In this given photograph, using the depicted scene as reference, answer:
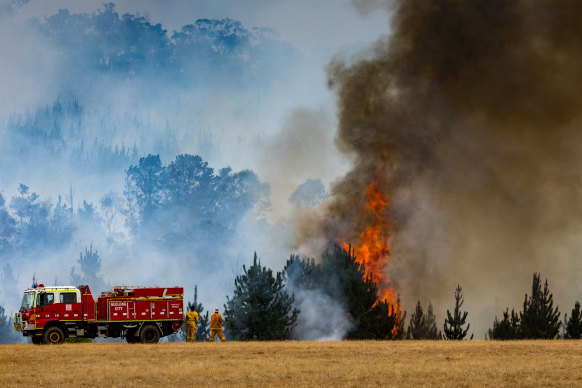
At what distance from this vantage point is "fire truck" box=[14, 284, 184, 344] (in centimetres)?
3662

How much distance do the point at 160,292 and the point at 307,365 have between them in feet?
45.9

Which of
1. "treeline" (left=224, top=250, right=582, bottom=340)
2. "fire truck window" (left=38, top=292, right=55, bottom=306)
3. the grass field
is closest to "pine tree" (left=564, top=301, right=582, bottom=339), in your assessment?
"treeline" (left=224, top=250, right=582, bottom=340)

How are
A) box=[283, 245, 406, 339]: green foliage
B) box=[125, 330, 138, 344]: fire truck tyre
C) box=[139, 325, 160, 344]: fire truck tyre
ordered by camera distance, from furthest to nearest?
box=[283, 245, 406, 339]: green foliage < box=[125, 330, 138, 344]: fire truck tyre < box=[139, 325, 160, 344]: fire truck tyre

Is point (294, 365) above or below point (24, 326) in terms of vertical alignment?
below

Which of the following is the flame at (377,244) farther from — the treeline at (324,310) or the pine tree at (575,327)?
the pine tree at (575,327)

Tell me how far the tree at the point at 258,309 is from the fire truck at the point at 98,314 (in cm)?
756

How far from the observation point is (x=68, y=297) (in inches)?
1465

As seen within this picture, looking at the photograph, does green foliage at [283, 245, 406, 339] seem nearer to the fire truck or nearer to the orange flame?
Answer: the orange flame

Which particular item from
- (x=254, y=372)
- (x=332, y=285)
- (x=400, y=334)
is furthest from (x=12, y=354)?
(x=400, y=334)

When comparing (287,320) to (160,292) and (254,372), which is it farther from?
(254,372)

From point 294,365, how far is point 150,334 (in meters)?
13.7

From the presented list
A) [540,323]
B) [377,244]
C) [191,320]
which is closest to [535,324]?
[540,323]

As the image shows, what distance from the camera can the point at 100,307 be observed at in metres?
37.8

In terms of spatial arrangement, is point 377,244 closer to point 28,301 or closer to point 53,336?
point 53,336
